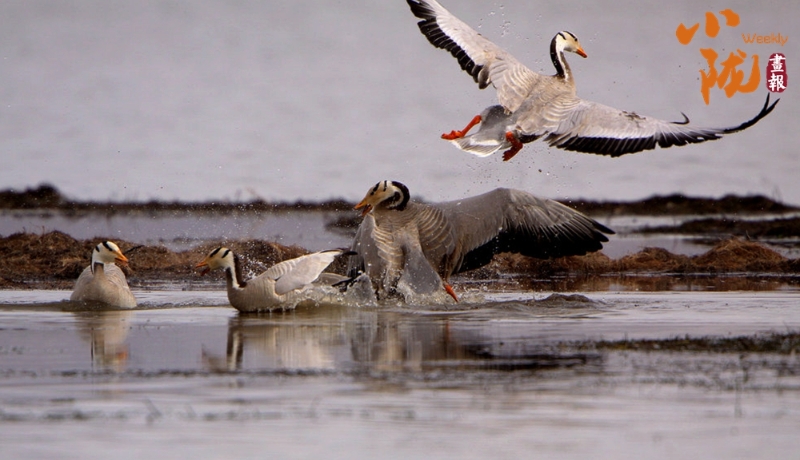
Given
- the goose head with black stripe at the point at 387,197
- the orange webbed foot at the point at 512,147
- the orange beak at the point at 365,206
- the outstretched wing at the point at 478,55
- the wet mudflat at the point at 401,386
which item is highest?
the outstretched wing at the point at 478,55

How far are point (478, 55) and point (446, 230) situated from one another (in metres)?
2.02

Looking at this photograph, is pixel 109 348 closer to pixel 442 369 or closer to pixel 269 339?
pixel 269 339

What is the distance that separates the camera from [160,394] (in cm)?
586

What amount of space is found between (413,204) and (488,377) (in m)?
5.45

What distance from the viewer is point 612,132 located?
11.1m

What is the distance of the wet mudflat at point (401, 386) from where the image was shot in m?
4.84

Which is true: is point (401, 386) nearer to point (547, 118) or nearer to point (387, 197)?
point (387, 197)

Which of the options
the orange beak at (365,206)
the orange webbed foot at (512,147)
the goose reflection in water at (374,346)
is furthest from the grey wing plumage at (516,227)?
the goose reflection in water at (374,346)

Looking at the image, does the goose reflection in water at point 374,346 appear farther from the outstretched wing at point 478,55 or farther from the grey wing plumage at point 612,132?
the outstretched wing at point 478,55

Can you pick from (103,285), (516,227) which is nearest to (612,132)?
(516,227)

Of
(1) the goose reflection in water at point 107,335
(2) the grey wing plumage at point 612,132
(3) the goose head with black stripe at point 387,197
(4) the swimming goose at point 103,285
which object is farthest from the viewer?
(3) the goose head with black stripe at point 387,197

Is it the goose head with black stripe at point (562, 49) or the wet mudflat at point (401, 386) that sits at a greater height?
the goose head with black stripe at point (562, 49)

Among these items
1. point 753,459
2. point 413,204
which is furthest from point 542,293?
point 753,459

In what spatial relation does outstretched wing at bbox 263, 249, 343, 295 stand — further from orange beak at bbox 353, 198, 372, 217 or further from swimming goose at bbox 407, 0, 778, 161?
swimming goose at bbox 407, 0, 778, 161
